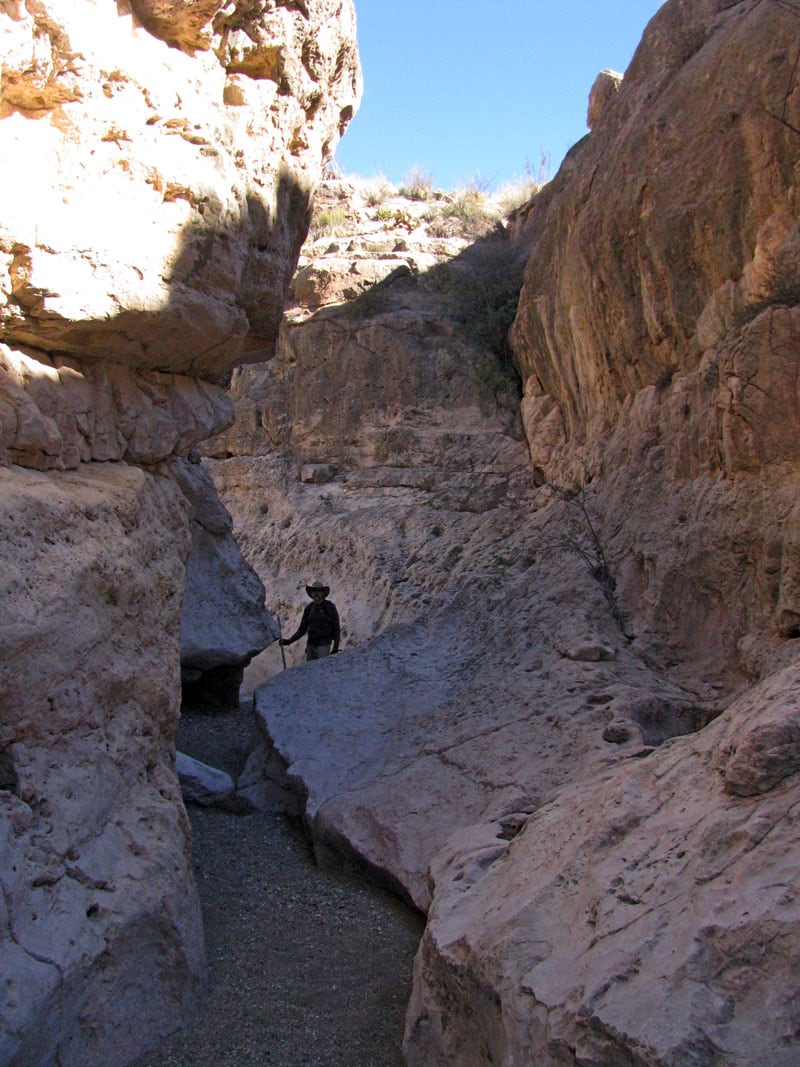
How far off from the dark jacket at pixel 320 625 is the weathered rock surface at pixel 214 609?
591mm

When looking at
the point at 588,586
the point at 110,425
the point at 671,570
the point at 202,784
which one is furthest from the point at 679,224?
the point at 202,784

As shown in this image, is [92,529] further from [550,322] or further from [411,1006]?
[550,322]

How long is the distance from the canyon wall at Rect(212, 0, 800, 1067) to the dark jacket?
73 cm

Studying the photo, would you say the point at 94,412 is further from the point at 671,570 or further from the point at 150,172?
the point at 671,570

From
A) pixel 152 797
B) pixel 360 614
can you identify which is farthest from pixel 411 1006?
pixel 360 614

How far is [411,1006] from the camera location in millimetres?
3742

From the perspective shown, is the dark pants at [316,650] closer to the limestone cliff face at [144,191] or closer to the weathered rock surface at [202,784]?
the weathered rock surface at [202,784]

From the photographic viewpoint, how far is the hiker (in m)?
9.20

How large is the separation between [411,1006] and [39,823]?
5.35ft

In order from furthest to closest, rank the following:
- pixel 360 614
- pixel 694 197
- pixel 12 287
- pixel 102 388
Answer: pixel 360 614 → pixel 694 197 → pixel 102 388 → pixel 12 287

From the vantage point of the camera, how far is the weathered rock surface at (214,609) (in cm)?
910

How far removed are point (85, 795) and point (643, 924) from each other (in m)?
2.28

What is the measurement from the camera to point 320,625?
30.2ft

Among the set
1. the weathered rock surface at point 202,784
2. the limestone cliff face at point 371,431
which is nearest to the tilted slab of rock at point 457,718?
the weathered rock surface at point 202,784
